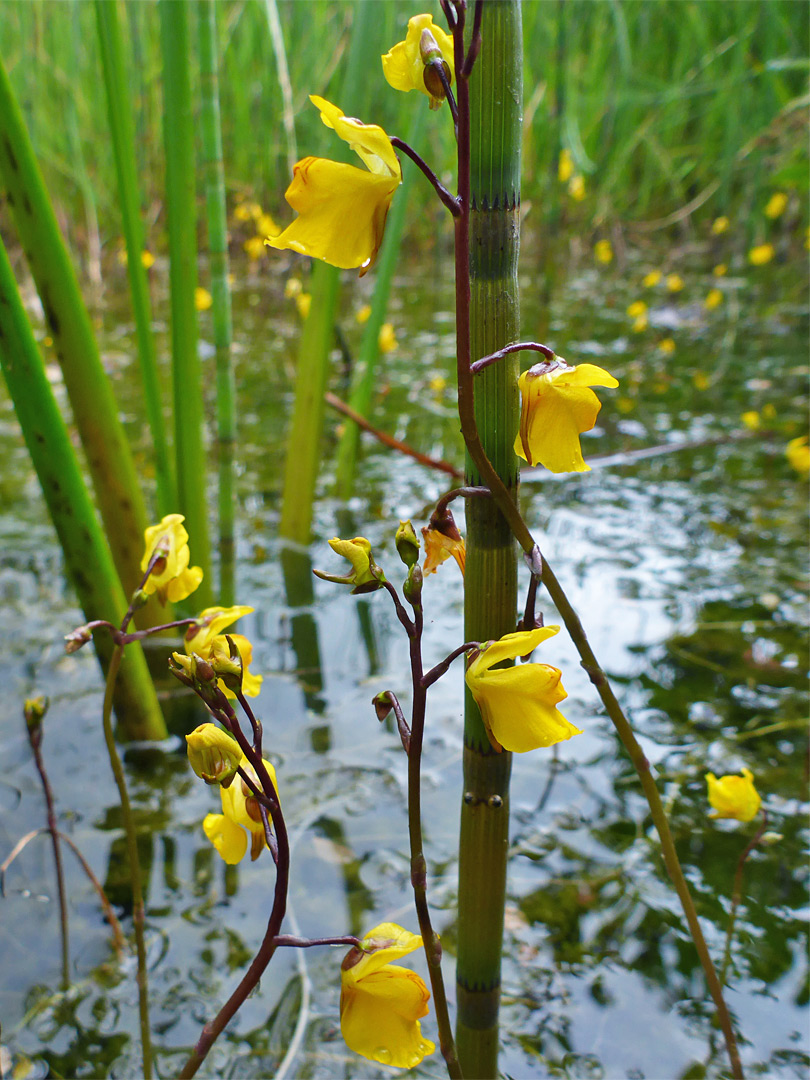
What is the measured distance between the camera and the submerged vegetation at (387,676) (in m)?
0.48

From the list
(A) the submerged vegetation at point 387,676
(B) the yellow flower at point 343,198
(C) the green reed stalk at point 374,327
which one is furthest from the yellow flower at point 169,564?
(C) the green reed stalk at point 374,327

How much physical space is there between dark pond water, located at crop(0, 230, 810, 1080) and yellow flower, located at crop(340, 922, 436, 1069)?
0.32 metres

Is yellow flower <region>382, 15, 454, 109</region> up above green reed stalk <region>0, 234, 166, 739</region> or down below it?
above

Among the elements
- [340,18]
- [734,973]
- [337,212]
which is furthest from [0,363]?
[340,18]

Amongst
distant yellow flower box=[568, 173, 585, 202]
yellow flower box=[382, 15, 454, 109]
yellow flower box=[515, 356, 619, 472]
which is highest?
distant yellow flower box=[568, 173, 585, 202]

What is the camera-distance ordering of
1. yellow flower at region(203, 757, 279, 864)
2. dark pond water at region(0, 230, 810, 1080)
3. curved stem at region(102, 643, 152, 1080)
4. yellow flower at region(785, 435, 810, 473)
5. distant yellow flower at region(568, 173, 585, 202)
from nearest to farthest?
yellow flower at region(203, 757, 279, 864) < curved stem at region(102, 643, 152, 1080) < dark pond water at region(0, 230, 810, 1080) < yellow flower at region(785, 435, 810, 473) < distant yellow flower at region(568, 173, 585, 202)

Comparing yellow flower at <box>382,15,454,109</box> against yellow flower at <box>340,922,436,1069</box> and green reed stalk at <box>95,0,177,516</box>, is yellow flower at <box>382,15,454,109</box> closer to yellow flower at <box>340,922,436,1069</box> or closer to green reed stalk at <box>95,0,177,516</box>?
yellow flower at <box>340,922,436,1069</box>

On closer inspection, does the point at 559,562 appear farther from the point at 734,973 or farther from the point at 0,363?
the point at 0,363

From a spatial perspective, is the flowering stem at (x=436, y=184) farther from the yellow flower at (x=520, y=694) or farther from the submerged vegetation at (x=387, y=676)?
the yellow flower at (x=520, y=694)

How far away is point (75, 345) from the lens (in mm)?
968

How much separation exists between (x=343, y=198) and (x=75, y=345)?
64cm

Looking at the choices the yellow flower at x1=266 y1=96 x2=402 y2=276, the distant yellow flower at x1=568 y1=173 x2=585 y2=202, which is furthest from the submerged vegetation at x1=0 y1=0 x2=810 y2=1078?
the distant yellow flower at x1=568 y1=173 x2=585 y2=202

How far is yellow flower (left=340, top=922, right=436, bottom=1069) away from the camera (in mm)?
474

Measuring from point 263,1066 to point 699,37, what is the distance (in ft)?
13.1
